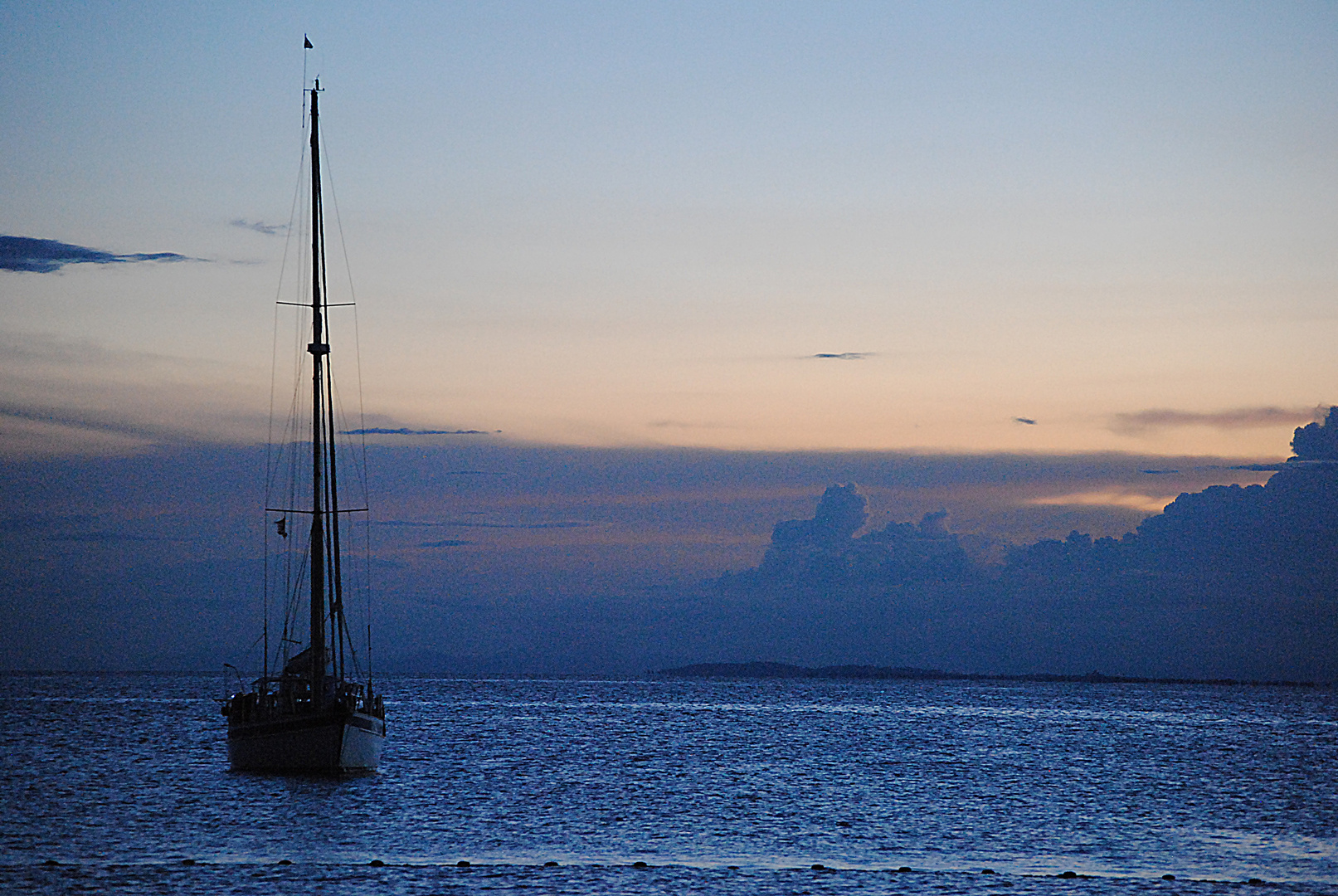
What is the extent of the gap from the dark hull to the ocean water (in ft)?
3.16

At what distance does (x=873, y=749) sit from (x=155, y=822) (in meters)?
55.9

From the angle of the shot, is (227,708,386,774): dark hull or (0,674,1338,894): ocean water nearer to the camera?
(0,674,1338,894): ocean water

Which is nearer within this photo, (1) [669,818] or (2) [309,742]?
(1) [669,818]

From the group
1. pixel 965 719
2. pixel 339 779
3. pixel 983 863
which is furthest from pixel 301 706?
pixel 965 719

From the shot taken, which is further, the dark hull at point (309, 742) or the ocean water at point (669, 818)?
the dark hull at point (309, 742)

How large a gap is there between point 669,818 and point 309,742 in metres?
14.4

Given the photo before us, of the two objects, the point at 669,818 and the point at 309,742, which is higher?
the point at 309,742

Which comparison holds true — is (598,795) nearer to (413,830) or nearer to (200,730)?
(413,830)

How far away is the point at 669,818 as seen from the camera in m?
48.8

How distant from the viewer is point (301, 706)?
52281 millimetres

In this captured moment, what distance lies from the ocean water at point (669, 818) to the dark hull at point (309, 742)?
3.16 feet

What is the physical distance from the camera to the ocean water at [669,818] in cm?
3488

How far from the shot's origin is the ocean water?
114 feet

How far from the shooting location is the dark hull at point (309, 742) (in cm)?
5084
